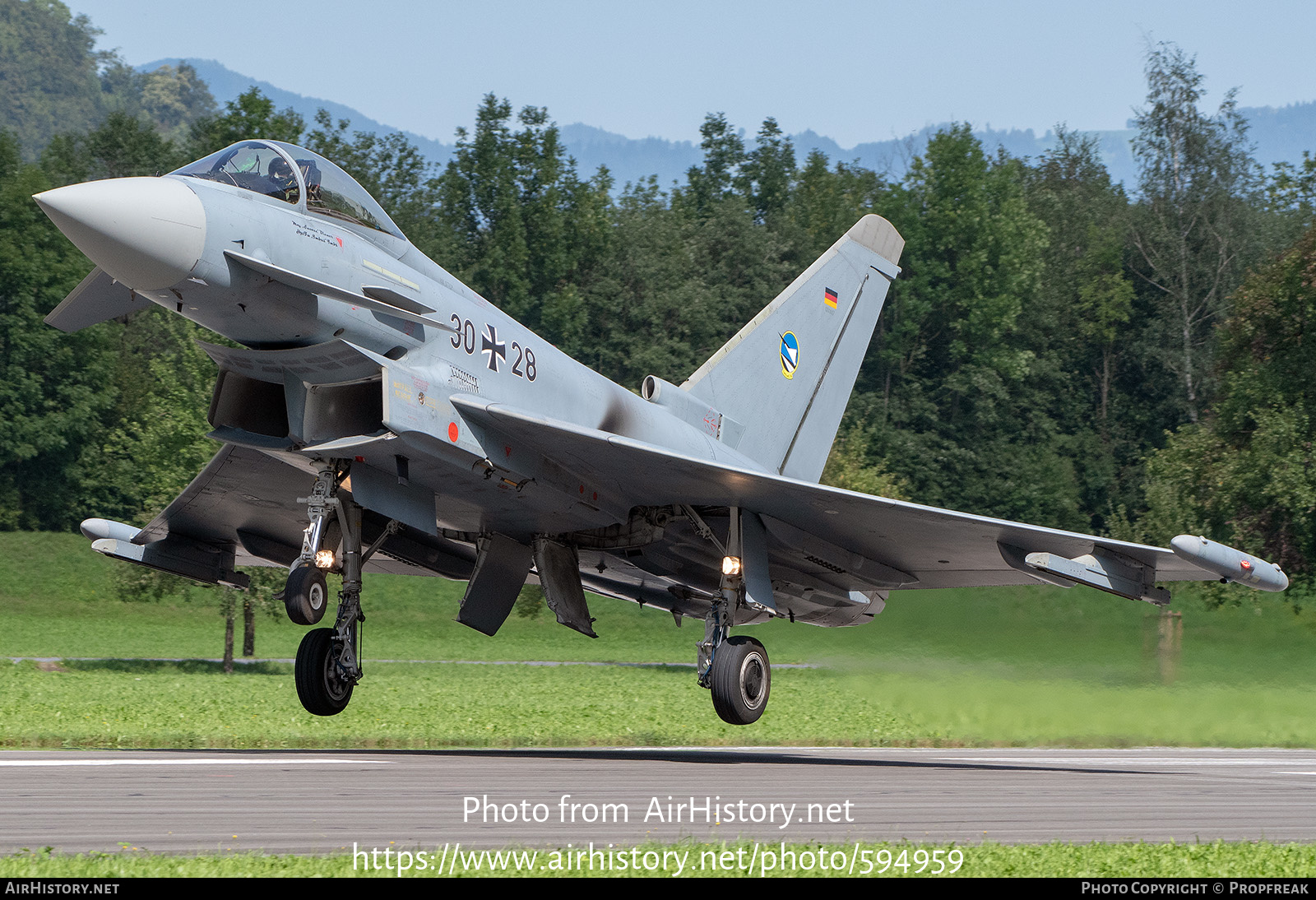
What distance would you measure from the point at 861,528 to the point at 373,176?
195 feet

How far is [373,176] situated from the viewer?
6862 cm

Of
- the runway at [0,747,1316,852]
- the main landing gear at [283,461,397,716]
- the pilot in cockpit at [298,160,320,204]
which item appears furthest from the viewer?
the main landing gear at [283,461,397,716]

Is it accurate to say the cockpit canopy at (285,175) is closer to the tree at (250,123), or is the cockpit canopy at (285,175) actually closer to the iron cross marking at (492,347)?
the iron cross marking at (492,347)

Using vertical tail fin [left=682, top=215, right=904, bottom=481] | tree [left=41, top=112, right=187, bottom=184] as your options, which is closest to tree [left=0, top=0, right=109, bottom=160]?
tree [left=41, top=112, right=187, bottom=184]

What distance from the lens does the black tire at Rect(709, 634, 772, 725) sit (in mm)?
13148

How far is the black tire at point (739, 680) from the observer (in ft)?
43.1

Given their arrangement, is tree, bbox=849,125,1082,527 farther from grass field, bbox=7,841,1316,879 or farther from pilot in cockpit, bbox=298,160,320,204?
grass field, bbox=7,841,1316,879

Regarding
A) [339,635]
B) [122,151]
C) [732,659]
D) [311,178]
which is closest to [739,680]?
[732,659]

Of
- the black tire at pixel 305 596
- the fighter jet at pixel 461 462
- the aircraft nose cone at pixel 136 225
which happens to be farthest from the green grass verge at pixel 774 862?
the aircraft nose cone at pixel 136 225

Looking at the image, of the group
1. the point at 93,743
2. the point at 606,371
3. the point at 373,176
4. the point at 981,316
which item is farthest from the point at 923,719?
the point at 373,176

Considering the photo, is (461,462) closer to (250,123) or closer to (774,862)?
(774,862)

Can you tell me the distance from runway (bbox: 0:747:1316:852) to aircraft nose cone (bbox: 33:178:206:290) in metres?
3.78

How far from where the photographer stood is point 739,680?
13.2m

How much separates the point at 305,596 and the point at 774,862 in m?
5.79
